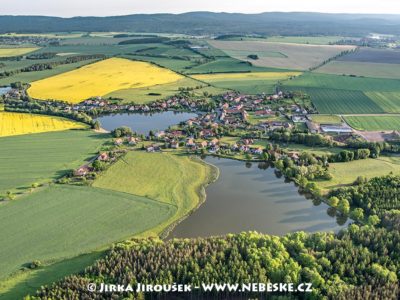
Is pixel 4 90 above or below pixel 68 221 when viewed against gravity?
above

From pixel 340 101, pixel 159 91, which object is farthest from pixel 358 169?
pixel 159 91

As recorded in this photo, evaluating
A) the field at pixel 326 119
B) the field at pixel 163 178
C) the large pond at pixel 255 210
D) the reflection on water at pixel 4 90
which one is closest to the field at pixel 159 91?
the reflection on water at pixel 4 90

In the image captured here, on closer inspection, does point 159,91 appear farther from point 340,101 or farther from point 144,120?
point 340,101

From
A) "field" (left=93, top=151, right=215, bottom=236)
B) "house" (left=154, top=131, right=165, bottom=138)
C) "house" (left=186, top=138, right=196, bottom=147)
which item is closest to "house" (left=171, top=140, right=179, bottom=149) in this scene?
"house" (left=186, top=138, right=196, bottom=147)

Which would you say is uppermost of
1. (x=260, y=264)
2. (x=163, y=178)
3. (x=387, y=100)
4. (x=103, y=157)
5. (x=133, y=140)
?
(x=387, y=100)

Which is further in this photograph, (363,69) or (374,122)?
(363,69)

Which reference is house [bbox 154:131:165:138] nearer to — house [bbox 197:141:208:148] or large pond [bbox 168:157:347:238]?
house [bbox 197:141:208:148]

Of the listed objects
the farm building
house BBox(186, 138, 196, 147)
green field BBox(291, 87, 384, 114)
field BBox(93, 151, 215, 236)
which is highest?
green field BBox(291, 87, 384, 114)
